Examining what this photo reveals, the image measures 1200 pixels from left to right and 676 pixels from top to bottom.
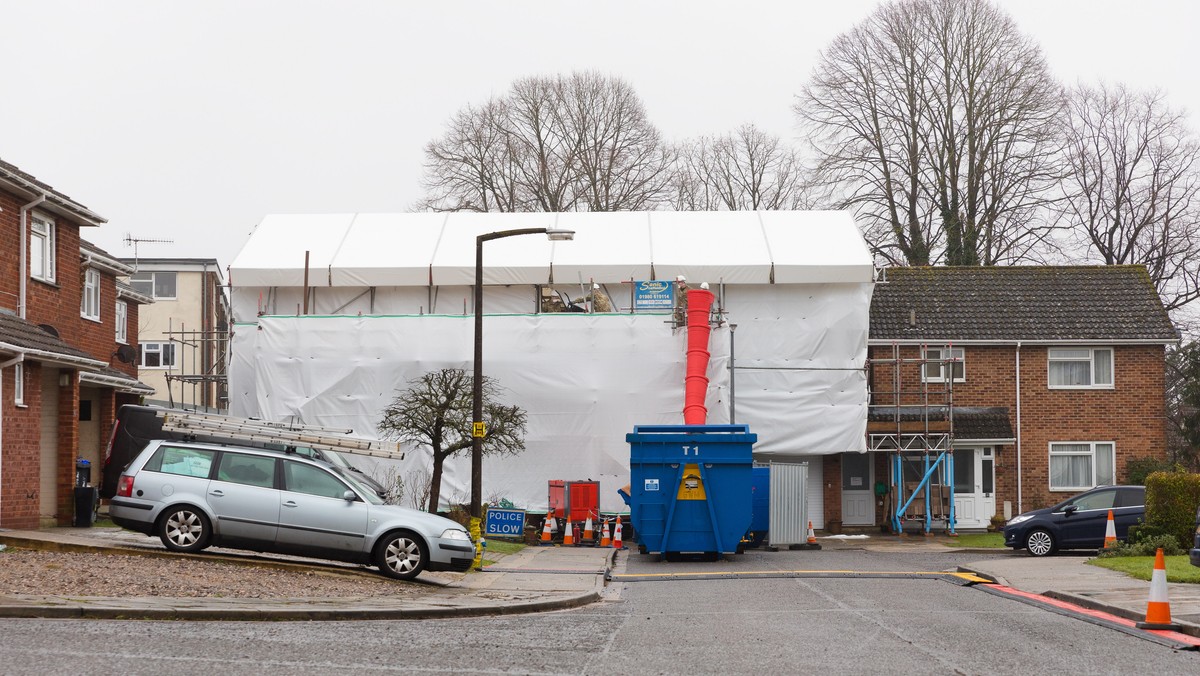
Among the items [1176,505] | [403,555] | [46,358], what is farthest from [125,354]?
[1176,505]

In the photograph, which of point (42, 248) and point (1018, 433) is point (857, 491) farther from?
point (42, 248)

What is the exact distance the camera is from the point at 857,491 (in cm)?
3438

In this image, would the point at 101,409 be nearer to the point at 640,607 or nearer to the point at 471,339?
the point at 471,339

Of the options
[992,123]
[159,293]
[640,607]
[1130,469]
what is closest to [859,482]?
[1130,469]

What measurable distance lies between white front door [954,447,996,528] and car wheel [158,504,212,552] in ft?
72.5

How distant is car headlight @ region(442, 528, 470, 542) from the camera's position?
17.1m

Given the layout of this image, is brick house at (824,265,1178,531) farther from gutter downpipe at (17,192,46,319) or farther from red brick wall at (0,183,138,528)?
gutter downpipe at (17,192,46,319)

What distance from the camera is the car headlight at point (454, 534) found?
673 inches

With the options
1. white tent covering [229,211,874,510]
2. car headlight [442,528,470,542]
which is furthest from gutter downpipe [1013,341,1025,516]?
car headlight [442,528,470,542]

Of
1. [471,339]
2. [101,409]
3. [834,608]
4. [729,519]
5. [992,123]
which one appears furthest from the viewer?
[992,123]

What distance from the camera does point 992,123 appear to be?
1774 inches

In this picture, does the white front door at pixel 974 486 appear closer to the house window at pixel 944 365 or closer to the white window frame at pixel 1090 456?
the white window frame at pixel 1090 456

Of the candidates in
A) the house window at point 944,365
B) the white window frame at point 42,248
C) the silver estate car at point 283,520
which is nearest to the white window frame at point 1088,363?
the house window at point 944,365

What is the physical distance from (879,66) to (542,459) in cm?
2275
